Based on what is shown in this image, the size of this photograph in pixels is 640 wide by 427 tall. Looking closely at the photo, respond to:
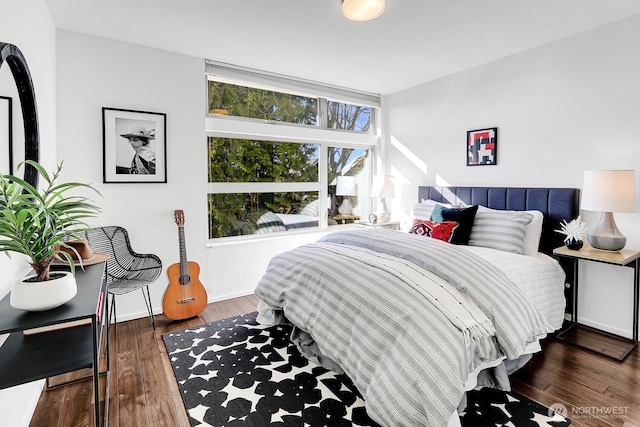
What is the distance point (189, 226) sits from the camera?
11.1 feet

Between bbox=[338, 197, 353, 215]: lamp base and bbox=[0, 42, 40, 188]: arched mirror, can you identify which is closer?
bbox=[0, 42, 40, 188]: arched mirror

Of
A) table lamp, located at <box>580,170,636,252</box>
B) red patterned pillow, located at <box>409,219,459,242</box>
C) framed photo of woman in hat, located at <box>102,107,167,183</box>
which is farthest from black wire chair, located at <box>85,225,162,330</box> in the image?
table lamp, located at <box>580,170,636,252</box>

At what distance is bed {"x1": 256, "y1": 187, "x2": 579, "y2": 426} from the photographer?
63.3 inches

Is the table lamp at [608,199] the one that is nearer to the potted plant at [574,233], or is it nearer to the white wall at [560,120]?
the potted plant at [574,233]

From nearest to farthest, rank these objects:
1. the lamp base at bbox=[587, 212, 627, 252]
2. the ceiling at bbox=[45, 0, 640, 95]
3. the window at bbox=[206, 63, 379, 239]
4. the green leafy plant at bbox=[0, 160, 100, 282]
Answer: the green leafy plant at bbox=[0, 160, 100, 282] < the ceiling at bbox=[45, 0, 640, 95] < the lamp base at bbox=[587, 212, 627, 252] < the window at bbox=[206, 63, 379, 239]

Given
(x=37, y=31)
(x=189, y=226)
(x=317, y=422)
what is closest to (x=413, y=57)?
(x=189, y=226)

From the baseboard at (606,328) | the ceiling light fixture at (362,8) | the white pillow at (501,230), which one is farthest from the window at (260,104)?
the baseboard at (606,328)

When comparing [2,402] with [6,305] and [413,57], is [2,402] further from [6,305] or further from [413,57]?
[413,57]

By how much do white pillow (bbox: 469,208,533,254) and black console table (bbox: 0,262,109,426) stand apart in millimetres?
2902

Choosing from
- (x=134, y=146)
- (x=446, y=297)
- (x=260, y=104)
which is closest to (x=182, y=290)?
(x=134, y=146)

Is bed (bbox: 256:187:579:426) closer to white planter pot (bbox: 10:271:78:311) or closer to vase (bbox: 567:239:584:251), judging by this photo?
vase (bbox: 567:239:584:251)

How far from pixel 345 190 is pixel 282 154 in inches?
43.4

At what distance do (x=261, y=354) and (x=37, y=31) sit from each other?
2.54 meters

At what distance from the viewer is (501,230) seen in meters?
3.02
